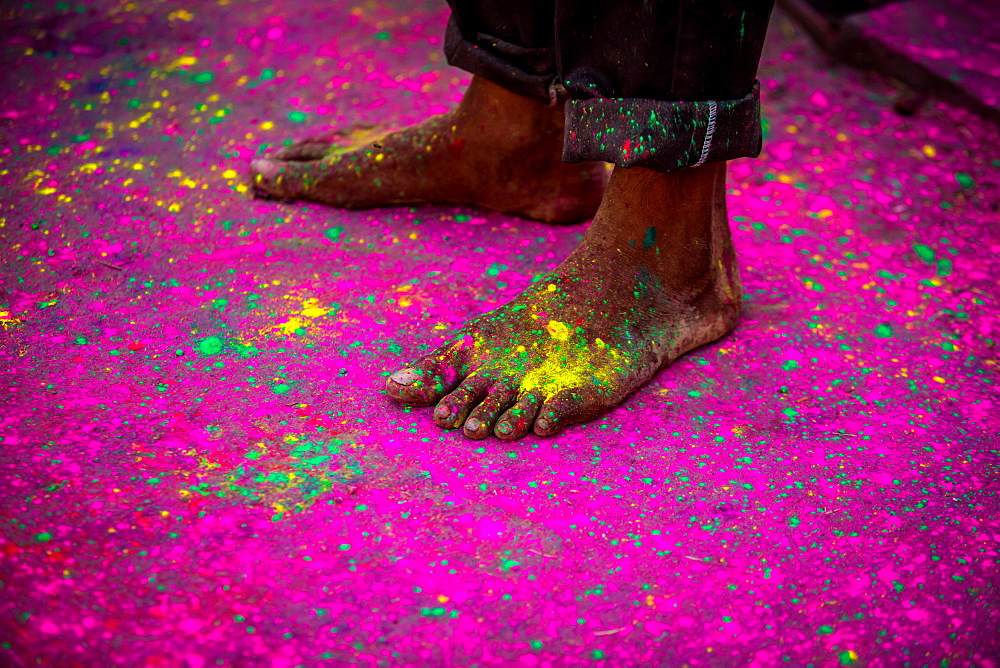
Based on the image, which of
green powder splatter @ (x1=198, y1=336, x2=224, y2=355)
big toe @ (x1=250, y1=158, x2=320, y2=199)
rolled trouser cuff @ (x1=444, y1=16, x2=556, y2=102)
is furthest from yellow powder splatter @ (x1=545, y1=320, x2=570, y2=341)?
big toe @ (x1=250, y1=158, x2=320, y2=199)

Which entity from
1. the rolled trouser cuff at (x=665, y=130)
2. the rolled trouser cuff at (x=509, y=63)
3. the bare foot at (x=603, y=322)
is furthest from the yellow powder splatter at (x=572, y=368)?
the rolled trouser cuff at (x=509, y=63)

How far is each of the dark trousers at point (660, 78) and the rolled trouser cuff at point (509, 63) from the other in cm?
19

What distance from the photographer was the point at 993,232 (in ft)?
5.73

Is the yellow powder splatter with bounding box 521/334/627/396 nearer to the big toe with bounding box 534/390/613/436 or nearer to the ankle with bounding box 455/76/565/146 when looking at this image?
the big toe with bounding box 534/390/613/436

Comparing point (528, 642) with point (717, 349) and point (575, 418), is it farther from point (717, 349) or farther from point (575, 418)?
point (717, 349)

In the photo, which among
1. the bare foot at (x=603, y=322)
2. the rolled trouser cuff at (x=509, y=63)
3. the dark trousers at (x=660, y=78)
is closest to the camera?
the dark trousers at (x=660, y=78)

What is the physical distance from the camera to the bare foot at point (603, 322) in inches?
46.7

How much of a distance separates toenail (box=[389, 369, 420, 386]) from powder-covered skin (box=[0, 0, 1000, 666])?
5cm

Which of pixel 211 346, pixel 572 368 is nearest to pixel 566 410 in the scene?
pixel 572 368

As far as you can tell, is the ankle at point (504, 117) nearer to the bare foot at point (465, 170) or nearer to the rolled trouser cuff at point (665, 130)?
the bare foot at point (465, 170)

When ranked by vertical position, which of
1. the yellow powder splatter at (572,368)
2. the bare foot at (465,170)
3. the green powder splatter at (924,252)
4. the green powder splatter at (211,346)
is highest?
the bare foot at (465,170)

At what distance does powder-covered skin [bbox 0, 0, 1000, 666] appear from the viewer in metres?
0.91

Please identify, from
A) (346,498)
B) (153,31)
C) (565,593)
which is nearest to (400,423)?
(346,498)

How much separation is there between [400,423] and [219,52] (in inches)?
59.4
